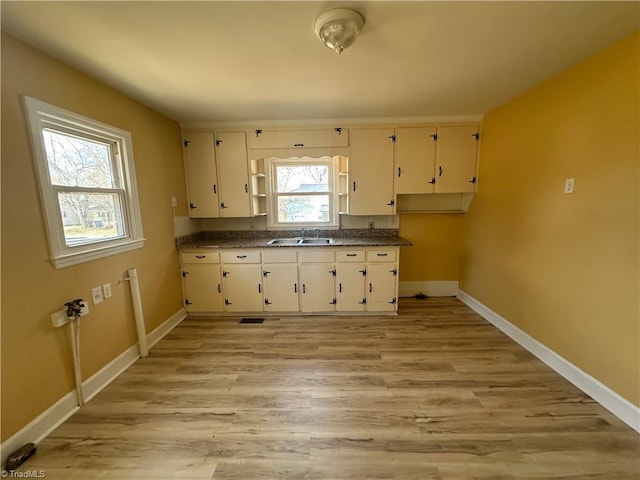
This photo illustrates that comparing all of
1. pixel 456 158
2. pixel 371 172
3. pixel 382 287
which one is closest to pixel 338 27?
pixel 371 172

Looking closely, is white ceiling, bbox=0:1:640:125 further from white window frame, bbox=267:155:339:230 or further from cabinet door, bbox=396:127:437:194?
white window frame, bbox=267:155:339:230

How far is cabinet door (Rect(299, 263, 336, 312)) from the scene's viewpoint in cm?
299

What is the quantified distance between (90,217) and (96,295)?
1.97ft

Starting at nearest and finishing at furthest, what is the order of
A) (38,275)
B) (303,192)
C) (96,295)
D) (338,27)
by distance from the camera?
(338,27) < (38,275) < (96,295) < (303,192)

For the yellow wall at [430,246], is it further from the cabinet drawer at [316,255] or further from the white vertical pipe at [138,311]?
the white vertical pipe at [138,311]

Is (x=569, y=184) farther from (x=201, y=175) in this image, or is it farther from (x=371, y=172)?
(x=201, y=175)

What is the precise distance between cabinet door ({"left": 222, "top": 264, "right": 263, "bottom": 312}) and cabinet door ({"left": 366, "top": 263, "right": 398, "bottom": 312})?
132cm

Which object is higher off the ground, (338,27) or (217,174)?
(338,27)

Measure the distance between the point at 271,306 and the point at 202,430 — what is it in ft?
5.16

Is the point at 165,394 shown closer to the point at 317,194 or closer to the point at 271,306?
the point at 271,306

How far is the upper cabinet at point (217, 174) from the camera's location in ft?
10.1

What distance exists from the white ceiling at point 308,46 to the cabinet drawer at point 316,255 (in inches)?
62.1

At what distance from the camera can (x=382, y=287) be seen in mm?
3008

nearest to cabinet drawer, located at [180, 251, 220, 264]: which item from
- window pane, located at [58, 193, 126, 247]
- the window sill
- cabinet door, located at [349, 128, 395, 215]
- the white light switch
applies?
the window sill
